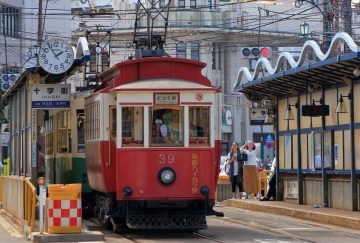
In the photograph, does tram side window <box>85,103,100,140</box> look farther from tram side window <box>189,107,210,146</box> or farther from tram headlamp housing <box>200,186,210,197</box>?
tram headlamp housing <box>200,186,210,197</box>

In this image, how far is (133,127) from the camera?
2073cm

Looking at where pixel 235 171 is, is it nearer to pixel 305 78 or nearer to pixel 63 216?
pixel 305 78

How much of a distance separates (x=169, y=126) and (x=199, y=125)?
0.57 meters

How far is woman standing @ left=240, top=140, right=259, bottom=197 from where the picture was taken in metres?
32.6

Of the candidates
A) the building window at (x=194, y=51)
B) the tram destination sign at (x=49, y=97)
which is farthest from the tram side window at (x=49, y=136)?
the building window at (x=194, y=51)

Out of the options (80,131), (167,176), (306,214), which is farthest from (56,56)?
(306,214)

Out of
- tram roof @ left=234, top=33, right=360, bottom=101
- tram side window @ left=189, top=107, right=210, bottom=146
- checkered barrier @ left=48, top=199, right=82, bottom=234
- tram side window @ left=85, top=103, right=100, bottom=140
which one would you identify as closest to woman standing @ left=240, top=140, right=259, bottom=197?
tram roof @ left=234, top=33, right=360, bottom=101

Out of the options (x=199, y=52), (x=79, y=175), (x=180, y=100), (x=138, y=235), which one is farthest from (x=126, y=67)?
(x=199, y=52)

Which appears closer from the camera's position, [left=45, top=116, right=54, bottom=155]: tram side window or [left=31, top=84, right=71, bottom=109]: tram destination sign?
[left=31, top=84, right=71, bottom=109]: tram destination sign

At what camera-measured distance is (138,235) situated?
21.6 metres

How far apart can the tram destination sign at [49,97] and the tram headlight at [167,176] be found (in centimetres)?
366

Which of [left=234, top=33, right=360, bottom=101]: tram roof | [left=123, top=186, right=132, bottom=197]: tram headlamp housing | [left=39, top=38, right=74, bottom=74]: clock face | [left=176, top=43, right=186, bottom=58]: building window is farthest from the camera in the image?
[left=176, top=43, right=186, bottom=58]: building window

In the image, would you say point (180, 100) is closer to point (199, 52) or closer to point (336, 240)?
point (336, 240)

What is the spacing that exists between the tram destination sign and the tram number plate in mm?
3268
